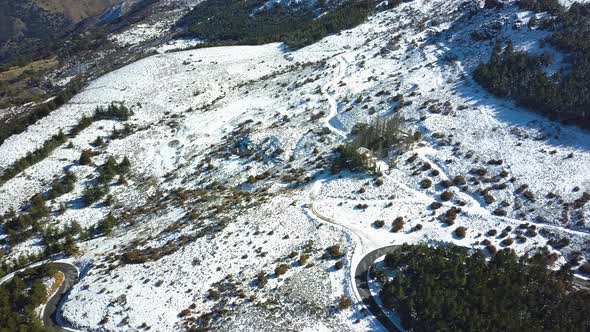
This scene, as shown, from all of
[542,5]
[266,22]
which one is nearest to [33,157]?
[266,22]

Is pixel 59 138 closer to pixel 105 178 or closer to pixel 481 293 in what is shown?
pixel 105 178

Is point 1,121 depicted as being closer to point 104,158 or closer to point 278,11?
point 104,158

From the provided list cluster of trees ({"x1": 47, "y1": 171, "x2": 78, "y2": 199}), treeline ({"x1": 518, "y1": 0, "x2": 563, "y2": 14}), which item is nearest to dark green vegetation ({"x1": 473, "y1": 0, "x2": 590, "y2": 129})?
treeline ({"x1": 518, "y1": 0, "x2": 563, "y2": 14})

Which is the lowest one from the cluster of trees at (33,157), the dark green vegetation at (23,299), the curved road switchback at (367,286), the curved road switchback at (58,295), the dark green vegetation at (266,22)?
the curved road switchback at (367,286)

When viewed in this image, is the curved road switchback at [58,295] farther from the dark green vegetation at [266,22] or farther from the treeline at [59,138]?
the dark green vegetation at [266,22]

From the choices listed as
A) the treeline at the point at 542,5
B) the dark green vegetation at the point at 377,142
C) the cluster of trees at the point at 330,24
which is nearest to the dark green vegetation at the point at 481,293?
the dark green vegetation at the point at 377,142

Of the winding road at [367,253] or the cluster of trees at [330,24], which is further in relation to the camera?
the cluster of trees at [330,24]
